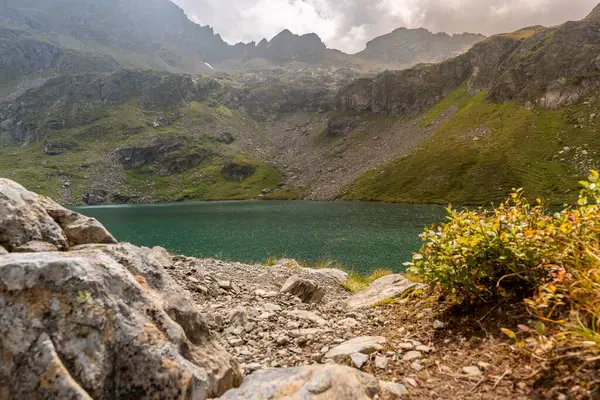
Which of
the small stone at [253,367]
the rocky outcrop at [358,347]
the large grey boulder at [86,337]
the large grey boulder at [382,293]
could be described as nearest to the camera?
the large grey boulder at [86,337]

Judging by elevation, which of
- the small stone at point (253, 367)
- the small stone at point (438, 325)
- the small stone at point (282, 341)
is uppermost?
the small stone at point (438, 325)

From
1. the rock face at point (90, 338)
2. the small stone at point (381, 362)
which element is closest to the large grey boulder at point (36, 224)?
the rock face at point (90, 338)

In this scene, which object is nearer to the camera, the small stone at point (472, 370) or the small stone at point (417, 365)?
the small stone at point (472, 370)

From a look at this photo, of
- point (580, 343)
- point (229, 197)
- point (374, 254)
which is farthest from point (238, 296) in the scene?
point (229, 197)

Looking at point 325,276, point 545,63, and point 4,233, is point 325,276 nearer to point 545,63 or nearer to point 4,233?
point 4,233

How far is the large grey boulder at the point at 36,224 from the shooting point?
468cm

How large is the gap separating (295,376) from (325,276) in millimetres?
16458

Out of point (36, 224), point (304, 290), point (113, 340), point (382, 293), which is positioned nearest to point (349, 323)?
point (382, 293)

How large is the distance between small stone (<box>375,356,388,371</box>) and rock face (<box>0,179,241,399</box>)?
8.28ft

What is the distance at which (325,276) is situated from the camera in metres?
20.5

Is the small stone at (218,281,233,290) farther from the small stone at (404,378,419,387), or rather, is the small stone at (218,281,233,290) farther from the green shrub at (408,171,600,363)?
the small stone at (404,378,419,387)

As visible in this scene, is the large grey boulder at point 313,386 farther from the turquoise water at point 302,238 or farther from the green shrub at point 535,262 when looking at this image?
the turquoise water at point 302,238

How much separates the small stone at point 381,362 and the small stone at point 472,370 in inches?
51.4

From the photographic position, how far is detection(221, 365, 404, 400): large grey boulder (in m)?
4.02
